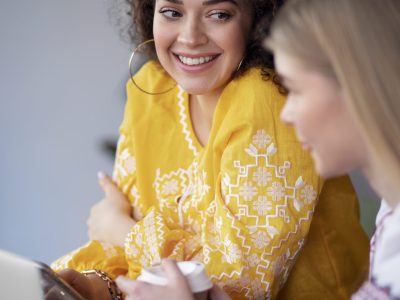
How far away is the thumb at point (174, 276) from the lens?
913mm

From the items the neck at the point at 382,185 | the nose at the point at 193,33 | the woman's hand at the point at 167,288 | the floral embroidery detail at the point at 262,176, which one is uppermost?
the nose at the point at 193,33

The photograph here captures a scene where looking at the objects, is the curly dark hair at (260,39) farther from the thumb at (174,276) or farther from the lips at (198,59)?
the thumb at (174,276)

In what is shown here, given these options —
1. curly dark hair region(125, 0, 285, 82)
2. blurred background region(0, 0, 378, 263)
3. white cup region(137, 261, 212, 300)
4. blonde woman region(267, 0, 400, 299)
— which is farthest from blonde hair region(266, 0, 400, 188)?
blurred background region(0, 0, 378, 263)

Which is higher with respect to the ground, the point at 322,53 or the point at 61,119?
the point at 322,53

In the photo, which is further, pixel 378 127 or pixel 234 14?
pixel 234 14

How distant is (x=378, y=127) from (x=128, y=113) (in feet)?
2.46

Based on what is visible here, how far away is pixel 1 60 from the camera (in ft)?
6.23

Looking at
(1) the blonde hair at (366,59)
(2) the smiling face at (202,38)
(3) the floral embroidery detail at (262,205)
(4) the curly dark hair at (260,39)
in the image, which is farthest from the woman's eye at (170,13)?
(1) the blonde hair at (366,59)

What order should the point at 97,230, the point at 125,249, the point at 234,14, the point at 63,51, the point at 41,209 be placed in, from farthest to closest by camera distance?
the point at 41,209 → the point at 63,51 → the point at 97,230 → the point at 125,249 → the point at 234,14

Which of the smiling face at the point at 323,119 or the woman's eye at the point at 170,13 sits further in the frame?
the woman's eye at the point at 170,13

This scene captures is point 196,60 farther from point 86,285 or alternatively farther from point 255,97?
point 86,285

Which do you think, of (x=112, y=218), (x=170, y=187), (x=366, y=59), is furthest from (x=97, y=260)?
(x=366, y=59)

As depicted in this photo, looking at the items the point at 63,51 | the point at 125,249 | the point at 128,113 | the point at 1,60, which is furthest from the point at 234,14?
the point at 1,60

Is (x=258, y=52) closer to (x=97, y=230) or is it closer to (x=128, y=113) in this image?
(x=128, y=113)
